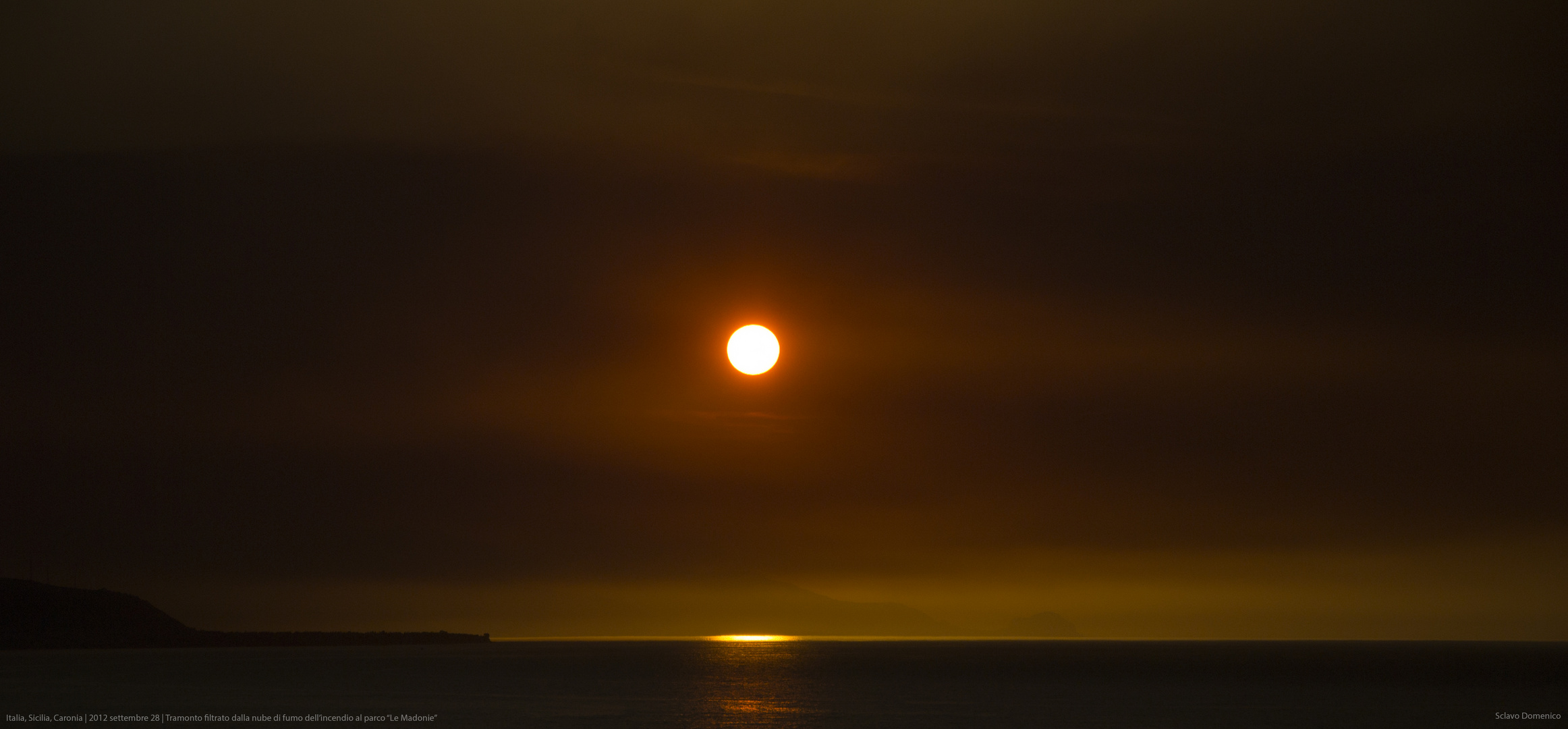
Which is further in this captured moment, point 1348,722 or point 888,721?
point 1348,722

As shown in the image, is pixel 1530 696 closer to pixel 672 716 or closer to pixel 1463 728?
pixel 1463 728

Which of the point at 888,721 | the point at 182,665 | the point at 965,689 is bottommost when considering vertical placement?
the point at 888,721

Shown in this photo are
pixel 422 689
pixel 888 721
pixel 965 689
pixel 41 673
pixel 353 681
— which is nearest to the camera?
pixel 888 721

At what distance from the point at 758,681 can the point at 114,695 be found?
234 ft

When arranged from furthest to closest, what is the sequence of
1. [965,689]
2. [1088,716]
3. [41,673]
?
[41,673]
[965,689]
[1088,716]

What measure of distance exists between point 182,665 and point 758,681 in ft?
355

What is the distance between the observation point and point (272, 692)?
122 metres

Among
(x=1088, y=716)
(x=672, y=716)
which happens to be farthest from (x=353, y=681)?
(x=1088, y=716)

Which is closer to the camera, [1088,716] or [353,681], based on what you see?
[1088,716]

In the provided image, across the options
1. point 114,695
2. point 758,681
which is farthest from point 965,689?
point 114,695

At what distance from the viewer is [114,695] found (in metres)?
114

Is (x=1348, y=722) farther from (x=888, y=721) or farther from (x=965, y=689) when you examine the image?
(x=965, y=689)

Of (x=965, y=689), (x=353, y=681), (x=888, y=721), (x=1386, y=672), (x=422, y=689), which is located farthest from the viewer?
(x=1386, y=672)

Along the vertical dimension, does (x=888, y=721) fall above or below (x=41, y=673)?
below
